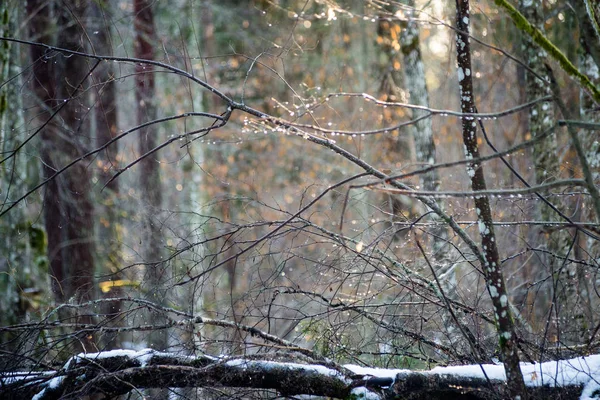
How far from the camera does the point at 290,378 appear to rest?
473 cm

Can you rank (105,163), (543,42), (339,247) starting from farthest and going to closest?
(105,163) < (339,247) < (543,42)

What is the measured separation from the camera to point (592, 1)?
16.1 feet

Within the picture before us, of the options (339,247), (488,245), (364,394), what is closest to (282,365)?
(364,394)

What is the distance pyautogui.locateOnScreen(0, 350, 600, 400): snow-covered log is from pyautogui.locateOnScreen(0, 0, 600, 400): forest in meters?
0.02

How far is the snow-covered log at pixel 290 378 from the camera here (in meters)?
4.43

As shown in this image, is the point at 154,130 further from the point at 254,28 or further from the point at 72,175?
the point at 254,28

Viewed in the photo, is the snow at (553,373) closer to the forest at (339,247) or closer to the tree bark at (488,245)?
the forest at (339,247)

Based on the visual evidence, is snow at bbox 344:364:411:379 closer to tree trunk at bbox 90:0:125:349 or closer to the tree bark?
the tree bark

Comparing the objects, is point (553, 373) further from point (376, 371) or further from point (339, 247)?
point (339, 247)

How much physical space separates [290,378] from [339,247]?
1208mm

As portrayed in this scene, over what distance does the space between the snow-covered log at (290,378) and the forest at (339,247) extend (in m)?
0.02

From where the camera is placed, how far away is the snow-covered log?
4430mm

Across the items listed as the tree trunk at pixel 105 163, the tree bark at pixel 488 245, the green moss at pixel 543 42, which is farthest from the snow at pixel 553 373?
the tree trunk at pixel 105 163

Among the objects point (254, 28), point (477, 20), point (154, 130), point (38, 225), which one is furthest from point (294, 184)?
point (38, 225)
